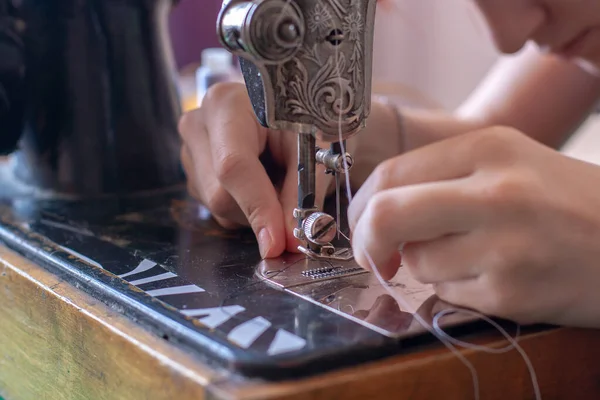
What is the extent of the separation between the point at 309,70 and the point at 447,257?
20 centimetres

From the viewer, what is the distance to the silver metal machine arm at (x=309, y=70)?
0.56 m

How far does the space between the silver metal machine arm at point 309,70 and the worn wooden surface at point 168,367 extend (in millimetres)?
193

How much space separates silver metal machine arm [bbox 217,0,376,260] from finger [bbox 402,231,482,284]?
0.38 feet

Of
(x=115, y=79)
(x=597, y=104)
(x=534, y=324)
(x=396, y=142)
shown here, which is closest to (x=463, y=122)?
(x=396, y=142)

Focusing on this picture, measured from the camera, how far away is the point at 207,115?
810mm

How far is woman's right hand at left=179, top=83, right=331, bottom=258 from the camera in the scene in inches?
27.7

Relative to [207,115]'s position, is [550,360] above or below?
below

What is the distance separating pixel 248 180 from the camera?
723 mm

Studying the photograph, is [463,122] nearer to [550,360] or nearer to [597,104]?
[597,104]

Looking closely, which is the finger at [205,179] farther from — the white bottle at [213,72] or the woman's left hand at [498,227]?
the white bottle at [213,72]

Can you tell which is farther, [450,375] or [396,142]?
[396,142]

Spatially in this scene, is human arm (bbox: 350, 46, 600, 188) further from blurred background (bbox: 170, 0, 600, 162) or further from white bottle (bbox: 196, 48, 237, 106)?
blurred background (bbox: 170, 0, 600, 162)

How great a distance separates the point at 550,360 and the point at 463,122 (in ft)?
2.25

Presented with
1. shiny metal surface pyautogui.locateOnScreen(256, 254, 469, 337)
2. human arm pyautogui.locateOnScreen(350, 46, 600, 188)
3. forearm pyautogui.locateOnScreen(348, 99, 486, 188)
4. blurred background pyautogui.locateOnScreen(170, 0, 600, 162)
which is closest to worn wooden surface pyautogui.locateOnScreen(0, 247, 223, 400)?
shiny metal surface pyautogui.locateOnScreen(256, 254, 469, 337)
